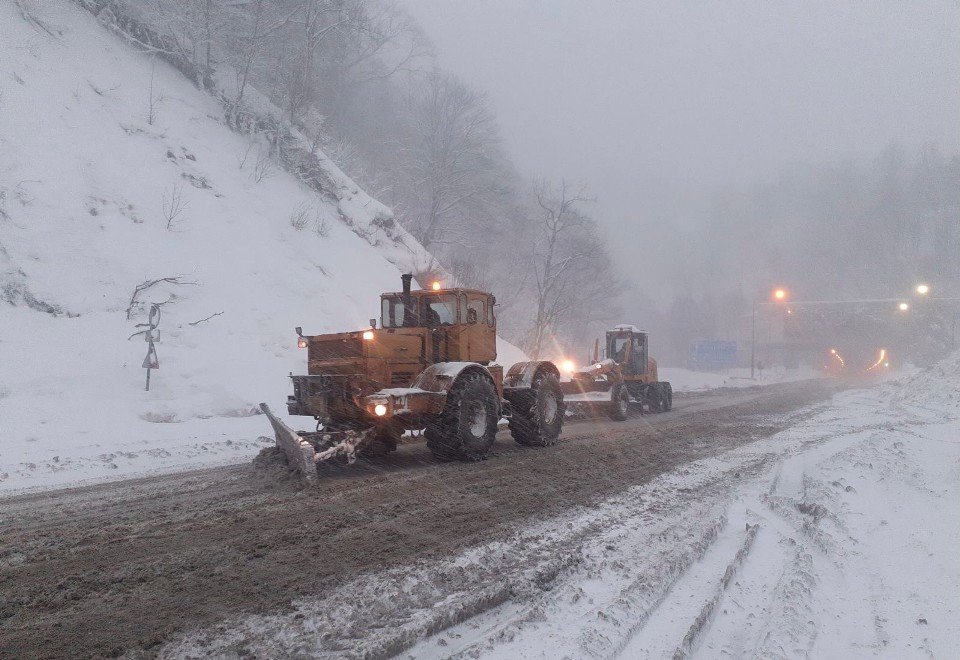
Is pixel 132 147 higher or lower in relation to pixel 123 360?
higher

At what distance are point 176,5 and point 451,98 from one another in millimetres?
15996

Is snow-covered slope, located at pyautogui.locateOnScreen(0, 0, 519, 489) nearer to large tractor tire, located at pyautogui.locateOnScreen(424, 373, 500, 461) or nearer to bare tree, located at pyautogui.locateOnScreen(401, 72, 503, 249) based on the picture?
large tractor tire, located at pyautogui.locateOnScreen(424, 373, 500, 461)

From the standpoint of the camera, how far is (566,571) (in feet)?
15.2

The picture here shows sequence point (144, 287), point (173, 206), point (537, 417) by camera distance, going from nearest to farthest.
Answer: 1. point (537, 417)
2. point (144, 287)
3. point (173, 206)

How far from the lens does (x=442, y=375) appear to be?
28.2ft

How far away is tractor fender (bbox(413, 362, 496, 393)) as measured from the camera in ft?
27.7

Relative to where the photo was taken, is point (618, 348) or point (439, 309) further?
point (618, 348)

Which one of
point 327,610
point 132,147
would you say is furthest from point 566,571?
point 132,147

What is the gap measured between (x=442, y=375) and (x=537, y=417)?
2578mm

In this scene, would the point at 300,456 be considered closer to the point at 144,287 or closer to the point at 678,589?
the point at 678,589

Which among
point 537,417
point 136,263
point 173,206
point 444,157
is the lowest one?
point 537,417

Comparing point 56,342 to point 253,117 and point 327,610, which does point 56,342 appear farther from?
point 253,117

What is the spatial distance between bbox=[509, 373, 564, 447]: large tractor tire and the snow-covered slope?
14.7 feet

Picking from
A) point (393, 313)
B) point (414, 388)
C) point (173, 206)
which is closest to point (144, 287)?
point (173, 206)
